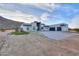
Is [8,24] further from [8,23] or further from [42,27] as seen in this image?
[42,27]

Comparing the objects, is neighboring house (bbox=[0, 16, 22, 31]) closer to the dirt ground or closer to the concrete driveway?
the dirt ground

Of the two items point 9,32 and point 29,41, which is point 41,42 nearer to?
point 29,41

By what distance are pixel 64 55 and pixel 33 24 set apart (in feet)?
1.30

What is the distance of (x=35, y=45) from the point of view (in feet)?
4.91

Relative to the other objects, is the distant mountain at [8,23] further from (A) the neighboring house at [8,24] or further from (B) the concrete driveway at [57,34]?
(B) the concrete driveway at [57,34]

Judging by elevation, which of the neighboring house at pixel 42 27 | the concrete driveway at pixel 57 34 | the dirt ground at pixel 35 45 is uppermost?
the neighboring house at pixel 42 27

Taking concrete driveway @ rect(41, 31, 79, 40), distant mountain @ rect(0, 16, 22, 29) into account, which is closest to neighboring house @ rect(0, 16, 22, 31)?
distant mountain @ rect(0, 16, 22, 29)

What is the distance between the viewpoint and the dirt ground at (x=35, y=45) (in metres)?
1.47

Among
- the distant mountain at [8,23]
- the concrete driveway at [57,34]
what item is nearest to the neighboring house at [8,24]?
the distant mountain at [8,23]

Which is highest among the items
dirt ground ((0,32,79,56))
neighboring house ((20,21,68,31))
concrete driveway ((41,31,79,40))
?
neighboring house ((20,21,68,31))

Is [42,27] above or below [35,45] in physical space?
above

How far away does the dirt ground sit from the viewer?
4.84 ft

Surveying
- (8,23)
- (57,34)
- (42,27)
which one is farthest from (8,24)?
(57,34)

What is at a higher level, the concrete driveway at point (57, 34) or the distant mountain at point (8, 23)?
the distant mountain at point (8, 23)
